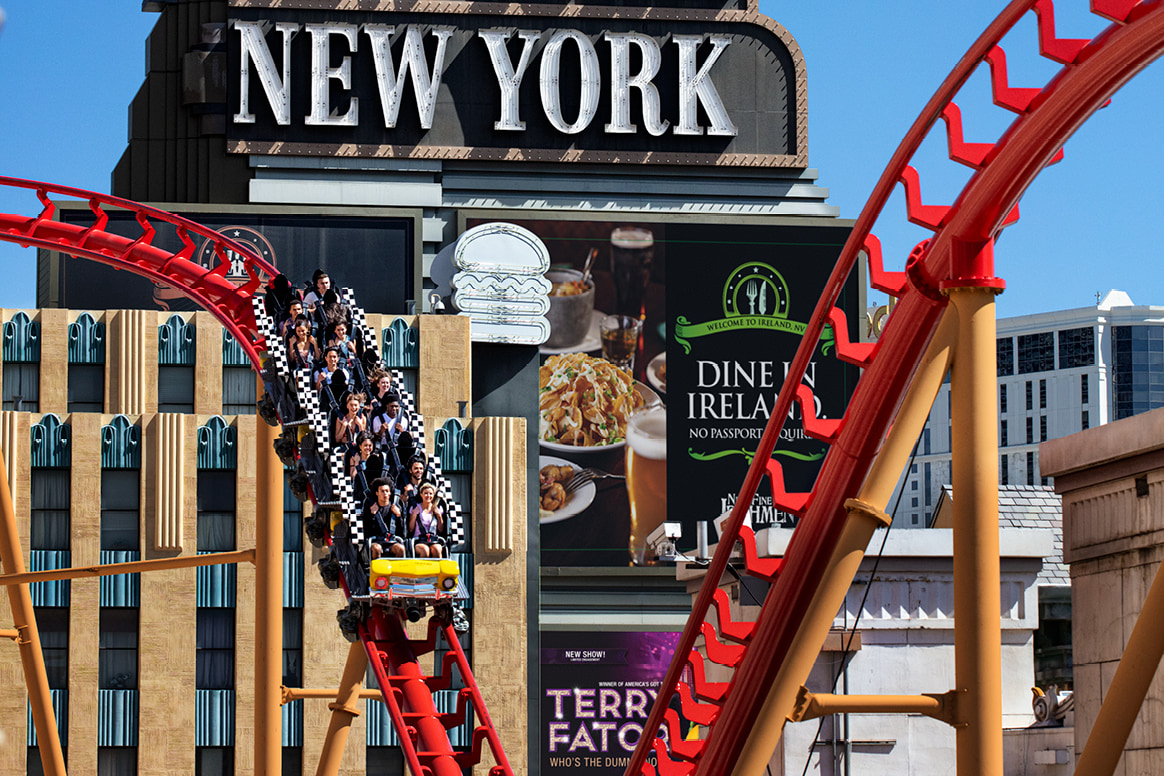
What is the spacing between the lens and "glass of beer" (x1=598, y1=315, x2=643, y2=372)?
56094mm

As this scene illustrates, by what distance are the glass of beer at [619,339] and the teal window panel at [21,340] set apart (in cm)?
1816

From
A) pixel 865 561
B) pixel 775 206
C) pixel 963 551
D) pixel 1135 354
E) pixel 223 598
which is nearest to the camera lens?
pixel 963 551

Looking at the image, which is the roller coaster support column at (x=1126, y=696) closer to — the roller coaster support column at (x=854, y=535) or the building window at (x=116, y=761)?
the roller coaster support column at (x=854, y=535)

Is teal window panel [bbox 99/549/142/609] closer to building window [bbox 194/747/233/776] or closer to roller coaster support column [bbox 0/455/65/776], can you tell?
building window [bbox 194/747/233/776]

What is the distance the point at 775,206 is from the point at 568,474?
11.6 metres

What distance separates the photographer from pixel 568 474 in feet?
183

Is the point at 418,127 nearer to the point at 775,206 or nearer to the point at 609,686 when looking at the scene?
the point at 775,206

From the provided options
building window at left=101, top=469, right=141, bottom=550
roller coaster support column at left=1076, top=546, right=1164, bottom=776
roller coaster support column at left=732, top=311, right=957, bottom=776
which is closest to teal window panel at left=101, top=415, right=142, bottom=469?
building window at left=101, top=469, right=141, bottom=550

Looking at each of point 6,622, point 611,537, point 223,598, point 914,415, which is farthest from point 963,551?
point 611,537

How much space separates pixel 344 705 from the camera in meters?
21.1

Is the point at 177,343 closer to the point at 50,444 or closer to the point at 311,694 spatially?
the point at 50,444

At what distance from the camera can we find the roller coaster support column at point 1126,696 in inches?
404

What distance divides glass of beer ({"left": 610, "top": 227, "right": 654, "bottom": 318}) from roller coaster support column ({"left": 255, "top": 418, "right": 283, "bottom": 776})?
35245 mm

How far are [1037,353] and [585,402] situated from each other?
100039 millimetres
